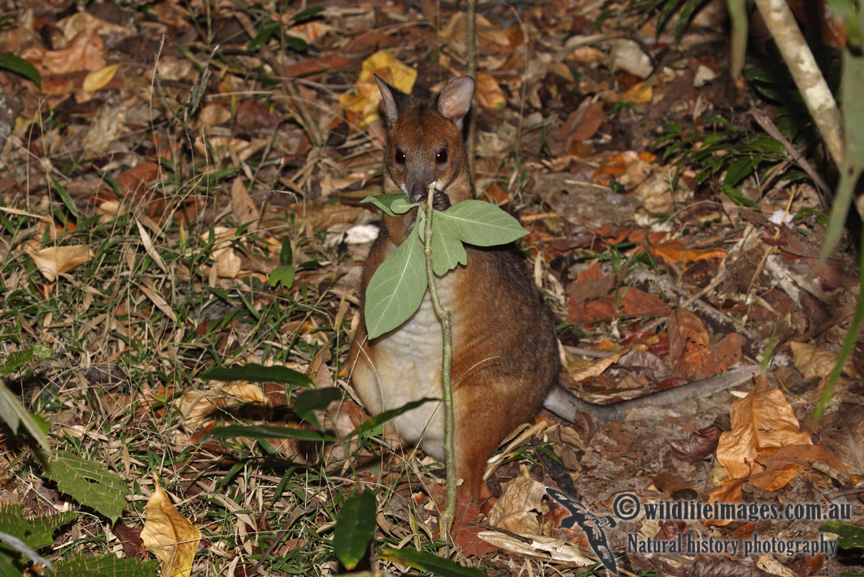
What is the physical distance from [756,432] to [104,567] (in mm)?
3233

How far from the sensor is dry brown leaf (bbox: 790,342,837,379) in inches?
181

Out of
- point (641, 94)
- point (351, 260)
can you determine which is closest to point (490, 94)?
point (641, 94)

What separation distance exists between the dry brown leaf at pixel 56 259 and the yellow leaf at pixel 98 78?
2430 mm

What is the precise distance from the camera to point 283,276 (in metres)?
5.04

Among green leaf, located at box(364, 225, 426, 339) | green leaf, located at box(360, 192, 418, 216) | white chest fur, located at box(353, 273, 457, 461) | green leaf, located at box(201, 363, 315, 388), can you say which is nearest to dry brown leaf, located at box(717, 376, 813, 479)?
white chest fur, located at box(353, 273, 457, 461)

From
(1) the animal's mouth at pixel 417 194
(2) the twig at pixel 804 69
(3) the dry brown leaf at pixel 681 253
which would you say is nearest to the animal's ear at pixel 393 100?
(1) the animal's mouth at pixel 417 194

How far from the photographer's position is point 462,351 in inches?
162

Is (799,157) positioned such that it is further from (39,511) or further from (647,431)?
(39,511)

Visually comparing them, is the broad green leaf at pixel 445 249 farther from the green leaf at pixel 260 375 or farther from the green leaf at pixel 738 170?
the green leaf at pixel 738 170

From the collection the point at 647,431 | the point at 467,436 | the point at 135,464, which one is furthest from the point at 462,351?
the point at 135,464

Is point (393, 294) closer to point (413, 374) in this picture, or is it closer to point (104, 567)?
point (413, 374)

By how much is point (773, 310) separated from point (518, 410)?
1.96 m

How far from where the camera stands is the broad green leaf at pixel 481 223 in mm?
3240

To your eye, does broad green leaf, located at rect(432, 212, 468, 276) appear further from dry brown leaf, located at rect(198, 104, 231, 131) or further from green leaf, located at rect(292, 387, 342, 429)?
dry brown leaf, located at rect(198, 104, 231, 131)
